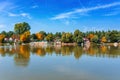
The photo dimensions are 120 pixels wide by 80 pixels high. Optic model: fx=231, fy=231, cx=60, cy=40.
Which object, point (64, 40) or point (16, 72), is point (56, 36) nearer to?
point (64, 40)

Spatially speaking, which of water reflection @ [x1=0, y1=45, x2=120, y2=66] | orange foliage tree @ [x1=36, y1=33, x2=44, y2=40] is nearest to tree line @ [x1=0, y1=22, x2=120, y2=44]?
orange foliage tree @ [x1=36, y1=33, x2=44, y2=40]

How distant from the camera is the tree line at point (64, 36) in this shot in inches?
2184

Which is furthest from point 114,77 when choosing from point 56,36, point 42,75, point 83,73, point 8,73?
point 56,36

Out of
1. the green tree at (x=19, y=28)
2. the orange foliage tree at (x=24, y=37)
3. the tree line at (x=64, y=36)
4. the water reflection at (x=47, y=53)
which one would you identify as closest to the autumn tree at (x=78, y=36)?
the tree line at (x=64, y=36)

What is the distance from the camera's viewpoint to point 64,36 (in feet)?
183

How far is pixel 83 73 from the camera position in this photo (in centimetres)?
985

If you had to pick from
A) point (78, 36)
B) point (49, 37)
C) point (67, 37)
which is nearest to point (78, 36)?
point (78, 36)

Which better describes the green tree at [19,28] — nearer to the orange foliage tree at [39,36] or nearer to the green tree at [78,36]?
the orange foliage tree at [39,36]

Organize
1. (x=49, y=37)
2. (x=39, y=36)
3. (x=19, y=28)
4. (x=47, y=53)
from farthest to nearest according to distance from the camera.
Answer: (x=19, y=28)
(x=39, y=36)
(x=49, y=37)
(x=47, y=53)

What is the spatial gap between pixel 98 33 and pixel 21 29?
22.0 m

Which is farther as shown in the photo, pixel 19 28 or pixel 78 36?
pixel 19 28

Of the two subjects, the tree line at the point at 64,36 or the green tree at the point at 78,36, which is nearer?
the green tree at the point at 78,36

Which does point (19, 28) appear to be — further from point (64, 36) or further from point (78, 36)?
point (78, 36)

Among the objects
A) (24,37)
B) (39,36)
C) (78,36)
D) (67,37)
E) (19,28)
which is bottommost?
(67,37)
